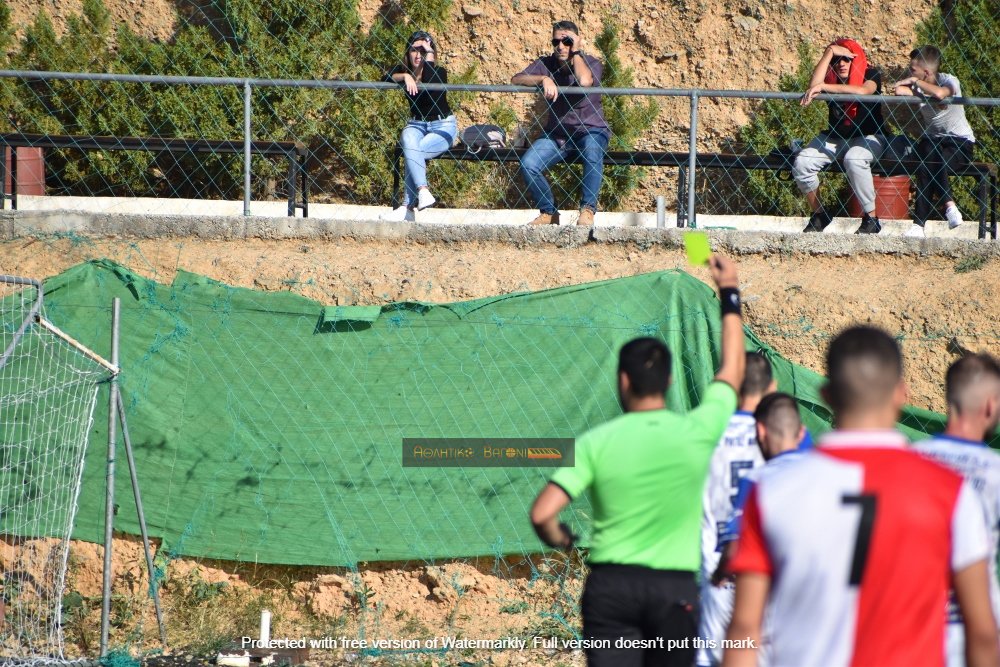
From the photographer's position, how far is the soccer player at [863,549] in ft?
7.88

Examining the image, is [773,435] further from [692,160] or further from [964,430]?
[692,160]

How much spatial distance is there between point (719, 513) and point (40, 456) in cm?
426

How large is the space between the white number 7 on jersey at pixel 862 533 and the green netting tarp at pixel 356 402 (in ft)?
13.7

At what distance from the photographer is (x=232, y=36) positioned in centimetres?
1195

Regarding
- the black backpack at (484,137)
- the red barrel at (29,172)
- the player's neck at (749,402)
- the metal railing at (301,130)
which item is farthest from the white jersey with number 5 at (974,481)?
the red barrel at (29,172)

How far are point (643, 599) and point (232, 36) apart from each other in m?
9.87

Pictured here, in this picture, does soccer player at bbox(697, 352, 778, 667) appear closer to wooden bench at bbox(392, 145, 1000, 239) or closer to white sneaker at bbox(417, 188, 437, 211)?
wooden bench at bbox(392, 145, 1000, 239)

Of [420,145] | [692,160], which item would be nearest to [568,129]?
[692,160]

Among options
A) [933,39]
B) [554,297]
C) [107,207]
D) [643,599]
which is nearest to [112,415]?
[554,297]

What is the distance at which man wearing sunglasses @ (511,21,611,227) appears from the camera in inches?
329

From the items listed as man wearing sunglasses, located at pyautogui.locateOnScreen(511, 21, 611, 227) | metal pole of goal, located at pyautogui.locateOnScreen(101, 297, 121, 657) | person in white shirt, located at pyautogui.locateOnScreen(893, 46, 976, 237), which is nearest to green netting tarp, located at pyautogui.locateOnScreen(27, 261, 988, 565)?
metal pole of goal, located at pyautogui.locateOnScreen(101, 297, 121, 657)

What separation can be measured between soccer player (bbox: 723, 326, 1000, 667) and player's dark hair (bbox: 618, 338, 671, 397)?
41.2 inches

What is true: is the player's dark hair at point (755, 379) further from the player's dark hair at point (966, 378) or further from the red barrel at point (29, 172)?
the red barrel at point (29, 172)

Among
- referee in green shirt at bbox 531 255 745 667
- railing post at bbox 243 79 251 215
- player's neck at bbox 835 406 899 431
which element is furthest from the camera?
railing post at bbox 243 79 251 215
